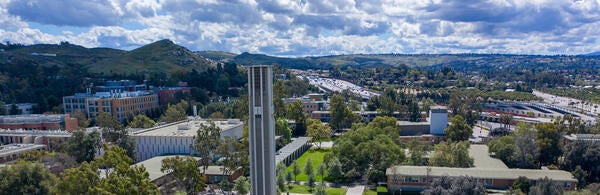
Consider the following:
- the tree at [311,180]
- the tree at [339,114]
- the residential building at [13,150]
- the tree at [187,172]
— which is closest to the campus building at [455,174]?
the tree at [311,180]

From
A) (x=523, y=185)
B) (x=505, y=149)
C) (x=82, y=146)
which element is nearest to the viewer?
(x=523, y=185)

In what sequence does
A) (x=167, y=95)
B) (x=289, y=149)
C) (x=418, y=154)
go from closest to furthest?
(x=418, y=154)
(x=289, y=149)
(x=167, y=95)

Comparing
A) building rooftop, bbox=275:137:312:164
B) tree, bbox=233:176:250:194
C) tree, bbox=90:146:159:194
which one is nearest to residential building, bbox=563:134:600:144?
building rooftop, bbox=275:137:312:164

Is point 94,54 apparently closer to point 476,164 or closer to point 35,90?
point 35,90

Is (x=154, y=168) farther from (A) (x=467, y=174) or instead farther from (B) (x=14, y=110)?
(B) (x=14, y=110)

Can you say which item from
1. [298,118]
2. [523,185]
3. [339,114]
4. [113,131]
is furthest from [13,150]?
[523,185]

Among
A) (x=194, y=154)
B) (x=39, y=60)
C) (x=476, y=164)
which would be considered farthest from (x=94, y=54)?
(x=476, y=164)
